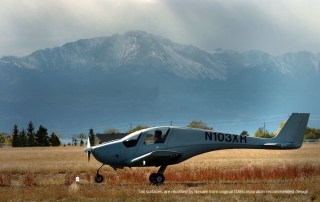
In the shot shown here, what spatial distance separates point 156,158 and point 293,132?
286 inches

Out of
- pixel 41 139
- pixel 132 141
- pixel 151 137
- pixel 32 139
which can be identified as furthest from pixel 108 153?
→ pixel 32 139

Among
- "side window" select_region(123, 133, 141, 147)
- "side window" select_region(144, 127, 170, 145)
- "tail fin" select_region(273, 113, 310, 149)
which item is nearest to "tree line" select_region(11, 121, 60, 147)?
"side window" select_region(123, 133, 141, 147)

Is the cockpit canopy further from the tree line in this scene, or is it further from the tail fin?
the tree line

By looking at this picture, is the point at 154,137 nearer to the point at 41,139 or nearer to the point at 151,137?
the point at 151,137

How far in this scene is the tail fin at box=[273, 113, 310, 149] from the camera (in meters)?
24.1

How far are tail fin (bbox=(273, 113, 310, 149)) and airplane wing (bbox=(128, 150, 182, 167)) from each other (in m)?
5.58

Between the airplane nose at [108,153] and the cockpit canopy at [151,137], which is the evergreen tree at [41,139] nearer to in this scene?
the airplane nose at [108,153]

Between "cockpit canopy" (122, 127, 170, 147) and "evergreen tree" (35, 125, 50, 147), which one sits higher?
"evergreen tree" (35, 125, 50, 147)

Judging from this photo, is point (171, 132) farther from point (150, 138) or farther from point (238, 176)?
point (238, 176)

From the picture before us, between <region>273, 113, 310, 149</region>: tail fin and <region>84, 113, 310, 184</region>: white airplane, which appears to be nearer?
<region>84, 113, 310, 184</region>: white airplane

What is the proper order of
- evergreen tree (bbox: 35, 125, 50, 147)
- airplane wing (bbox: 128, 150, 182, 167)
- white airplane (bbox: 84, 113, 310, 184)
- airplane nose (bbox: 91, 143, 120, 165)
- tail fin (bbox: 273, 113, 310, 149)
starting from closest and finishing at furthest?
airplane wing (bbox: 128, 150, 182, 167) → white airplane (bbox: 84, 113, 310, 184) → airplane nose (bbox: 91, 143, 120, 165) → tail fin (bbox: 273, 113, 310, 149) → evergreen tree (bbox: 35, 125, 50, 147)

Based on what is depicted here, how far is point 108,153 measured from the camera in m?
22.2

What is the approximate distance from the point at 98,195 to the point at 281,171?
1126 centimetres

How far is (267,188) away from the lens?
18.6 m
